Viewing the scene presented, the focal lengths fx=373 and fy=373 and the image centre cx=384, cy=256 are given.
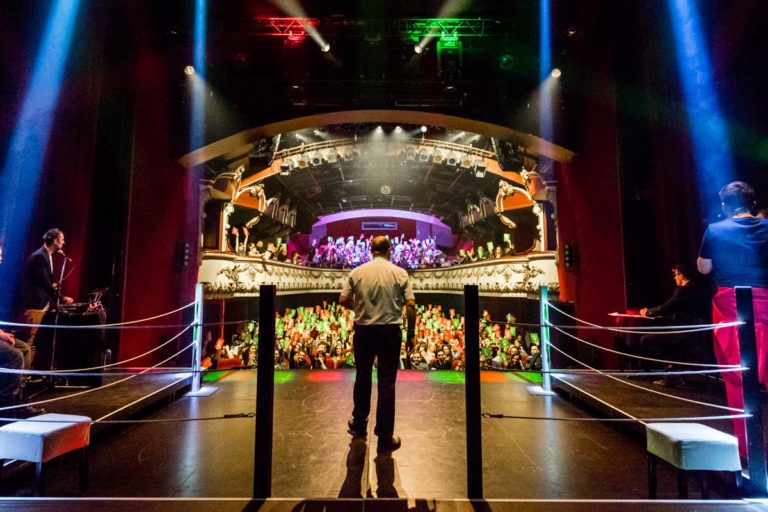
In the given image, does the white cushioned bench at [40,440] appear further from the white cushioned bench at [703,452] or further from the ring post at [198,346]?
the white cushioned bench at [703,452]

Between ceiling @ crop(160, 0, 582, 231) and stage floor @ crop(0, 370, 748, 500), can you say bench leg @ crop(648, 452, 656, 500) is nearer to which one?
stage floor @ crop(0, 370, 748, 500)

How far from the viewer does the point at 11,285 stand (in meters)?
3.31

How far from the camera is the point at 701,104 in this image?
3.70 meters

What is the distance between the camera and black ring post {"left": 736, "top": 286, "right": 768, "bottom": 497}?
167 cm

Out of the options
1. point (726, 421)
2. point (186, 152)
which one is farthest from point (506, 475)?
point (186, 152)

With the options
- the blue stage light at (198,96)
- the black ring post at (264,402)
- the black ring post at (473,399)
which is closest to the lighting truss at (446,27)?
the blue stage light at (198,96)

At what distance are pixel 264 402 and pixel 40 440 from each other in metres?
1.03

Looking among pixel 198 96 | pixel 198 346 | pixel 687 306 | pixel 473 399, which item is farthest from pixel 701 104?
pixel 198 96

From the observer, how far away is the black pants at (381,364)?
2.34m

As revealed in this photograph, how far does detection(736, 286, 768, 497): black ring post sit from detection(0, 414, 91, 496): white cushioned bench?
10.6ft

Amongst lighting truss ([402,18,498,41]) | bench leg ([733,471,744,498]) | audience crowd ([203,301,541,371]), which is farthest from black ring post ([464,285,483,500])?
lighting truss ([402,18,498,41])

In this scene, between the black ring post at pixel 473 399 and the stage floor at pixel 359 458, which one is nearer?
the black ring post at pixel 473 399

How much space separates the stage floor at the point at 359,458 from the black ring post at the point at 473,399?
0.20 metres

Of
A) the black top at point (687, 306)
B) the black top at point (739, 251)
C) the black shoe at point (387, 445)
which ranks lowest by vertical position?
the black shoe at point (387, 445)
